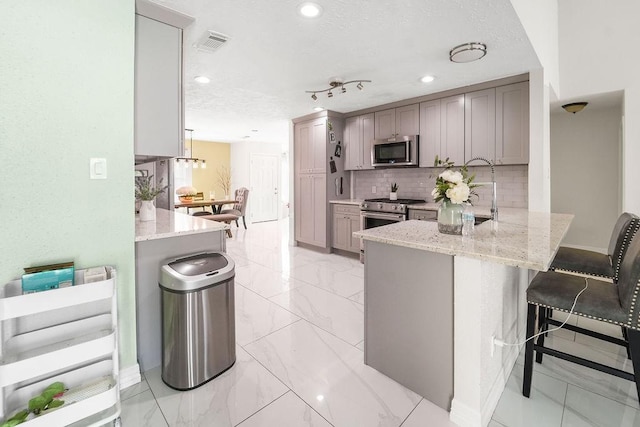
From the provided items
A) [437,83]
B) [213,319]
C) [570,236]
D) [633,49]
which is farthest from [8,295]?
[570,236]

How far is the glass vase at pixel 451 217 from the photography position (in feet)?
5.91

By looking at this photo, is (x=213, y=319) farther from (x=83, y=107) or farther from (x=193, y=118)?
(x=193, y=118)

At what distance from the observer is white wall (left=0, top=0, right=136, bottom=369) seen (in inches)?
55.2

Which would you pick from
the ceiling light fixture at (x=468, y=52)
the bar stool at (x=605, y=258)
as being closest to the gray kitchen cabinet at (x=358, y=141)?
the ceiling light fixture at (x=468, y=52)

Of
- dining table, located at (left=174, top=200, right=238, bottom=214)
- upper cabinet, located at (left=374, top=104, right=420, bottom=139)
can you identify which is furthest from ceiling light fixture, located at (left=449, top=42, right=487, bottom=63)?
dining table, located at (left=174, top=200, right=238, bottom=214)

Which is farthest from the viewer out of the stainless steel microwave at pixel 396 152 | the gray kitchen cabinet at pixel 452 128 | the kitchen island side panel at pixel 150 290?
the stainless steel microwave at pixel 396 152

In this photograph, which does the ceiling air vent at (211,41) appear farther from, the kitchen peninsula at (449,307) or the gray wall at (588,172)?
the gray wall at (588,172)

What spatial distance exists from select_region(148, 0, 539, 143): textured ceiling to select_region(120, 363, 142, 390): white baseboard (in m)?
2.33

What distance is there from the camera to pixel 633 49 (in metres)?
3.55

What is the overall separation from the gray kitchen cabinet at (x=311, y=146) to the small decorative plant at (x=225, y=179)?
169 inches

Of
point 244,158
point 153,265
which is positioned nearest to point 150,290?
point 153,265

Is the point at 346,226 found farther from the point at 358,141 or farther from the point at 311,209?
the point at 358,141

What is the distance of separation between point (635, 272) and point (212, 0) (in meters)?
2.77

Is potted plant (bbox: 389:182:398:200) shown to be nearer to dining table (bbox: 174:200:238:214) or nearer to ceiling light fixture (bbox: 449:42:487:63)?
ceiling light fixture (bbox: 449:42:487:63)
